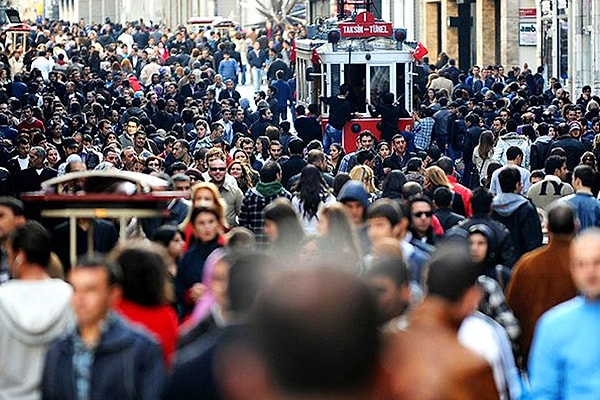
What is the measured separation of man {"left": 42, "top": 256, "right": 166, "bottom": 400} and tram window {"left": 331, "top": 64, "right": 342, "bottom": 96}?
A: 22.4 metres

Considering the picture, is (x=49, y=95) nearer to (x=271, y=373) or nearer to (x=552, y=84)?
(x=552, y=84)

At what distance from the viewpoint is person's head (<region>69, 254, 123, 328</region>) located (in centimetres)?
694

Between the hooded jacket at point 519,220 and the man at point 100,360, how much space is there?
6759 mm

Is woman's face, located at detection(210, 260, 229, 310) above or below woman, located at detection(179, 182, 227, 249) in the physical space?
above

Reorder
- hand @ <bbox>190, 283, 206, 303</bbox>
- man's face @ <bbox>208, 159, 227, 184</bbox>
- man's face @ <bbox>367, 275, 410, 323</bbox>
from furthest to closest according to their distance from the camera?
man's face @ <bbox>208, 159, 227, 184</bbox> → hand @ <bbox>190, 283, 206, 303</bbox> → man's face @ <bbox>367, 275, 410, 323</bbox>

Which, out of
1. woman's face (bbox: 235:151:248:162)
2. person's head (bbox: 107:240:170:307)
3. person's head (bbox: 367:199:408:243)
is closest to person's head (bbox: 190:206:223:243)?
person's head (bbox: 367:199:408:243)

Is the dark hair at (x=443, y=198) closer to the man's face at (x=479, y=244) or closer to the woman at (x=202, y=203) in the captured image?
the woman at (x=202, y=203)

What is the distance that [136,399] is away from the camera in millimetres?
6875

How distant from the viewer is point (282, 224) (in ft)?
32.7

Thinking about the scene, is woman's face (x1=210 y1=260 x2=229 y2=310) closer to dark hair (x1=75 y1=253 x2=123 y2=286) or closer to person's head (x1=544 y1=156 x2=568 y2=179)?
dark hair (x1=75 y1=253 x2=123 y2=286)

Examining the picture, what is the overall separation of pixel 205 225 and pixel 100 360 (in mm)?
3773

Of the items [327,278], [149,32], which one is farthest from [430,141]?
[149,32]

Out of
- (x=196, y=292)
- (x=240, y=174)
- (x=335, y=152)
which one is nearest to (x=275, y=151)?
(x=335, y=152)

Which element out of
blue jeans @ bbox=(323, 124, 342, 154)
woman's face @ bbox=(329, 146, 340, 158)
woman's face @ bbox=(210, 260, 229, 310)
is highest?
woman's face @ bbox=(210, 260, 229, 310)
